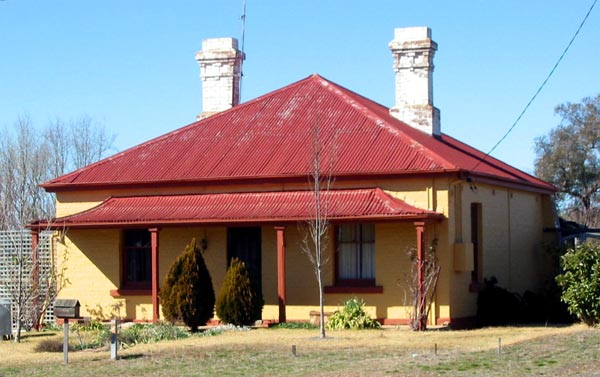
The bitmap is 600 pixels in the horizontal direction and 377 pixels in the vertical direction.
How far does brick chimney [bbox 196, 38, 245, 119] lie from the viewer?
104 ft

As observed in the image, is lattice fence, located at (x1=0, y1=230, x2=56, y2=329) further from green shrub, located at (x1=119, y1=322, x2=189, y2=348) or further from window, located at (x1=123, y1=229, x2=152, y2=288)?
green shrub, located at (x1=119, y1=322, x2=189, y2=348)

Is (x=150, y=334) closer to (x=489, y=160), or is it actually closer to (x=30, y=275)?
(x=30, y=275)

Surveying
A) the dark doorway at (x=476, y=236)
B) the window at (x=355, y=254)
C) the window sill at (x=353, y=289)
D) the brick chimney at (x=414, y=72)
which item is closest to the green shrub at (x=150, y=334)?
the window sill at (x=353, y=289)

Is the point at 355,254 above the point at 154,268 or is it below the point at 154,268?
above

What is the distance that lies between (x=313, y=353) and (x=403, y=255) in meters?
6.30

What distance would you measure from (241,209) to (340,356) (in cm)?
743

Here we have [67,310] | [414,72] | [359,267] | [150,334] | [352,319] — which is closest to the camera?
[67,310]

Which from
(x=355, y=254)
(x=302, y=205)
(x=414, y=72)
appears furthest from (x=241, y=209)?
(x=414, y=72)

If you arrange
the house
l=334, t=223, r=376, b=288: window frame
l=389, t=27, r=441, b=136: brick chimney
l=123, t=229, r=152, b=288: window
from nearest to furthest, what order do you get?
the house, l=334, t=223, r=376, b=288: window frame, l=123, t=229, r=152, b=288: window, l=389, t=27, r=441, b=136: brick chimney

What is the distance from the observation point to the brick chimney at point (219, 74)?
31641 mm

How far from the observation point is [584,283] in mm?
24875

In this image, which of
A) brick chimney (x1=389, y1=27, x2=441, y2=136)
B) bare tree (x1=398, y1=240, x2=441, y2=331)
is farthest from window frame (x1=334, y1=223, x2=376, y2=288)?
brick chimney (x1=389, y1=27, x2=441, y2=136)

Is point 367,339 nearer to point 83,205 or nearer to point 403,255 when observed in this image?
point 403,255

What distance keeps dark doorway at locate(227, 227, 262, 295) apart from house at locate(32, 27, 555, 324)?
0.02 m
